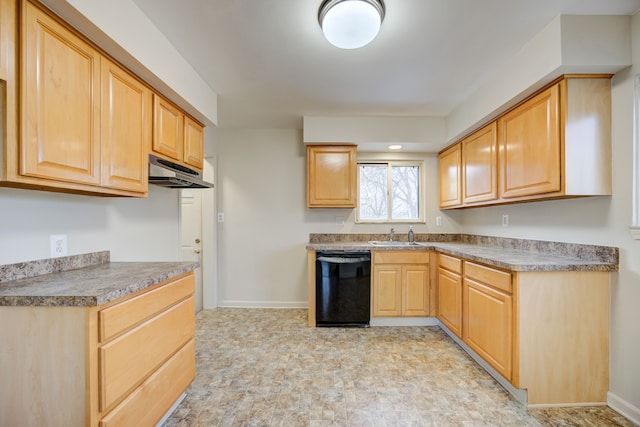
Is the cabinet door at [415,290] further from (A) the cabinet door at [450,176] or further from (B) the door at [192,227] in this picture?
(B) the door at [192,227]

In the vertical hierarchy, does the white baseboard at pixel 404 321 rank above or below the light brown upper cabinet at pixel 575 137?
below

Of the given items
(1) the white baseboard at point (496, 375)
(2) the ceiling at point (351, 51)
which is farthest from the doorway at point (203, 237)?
(1) the white baseboard at point (496, 375)

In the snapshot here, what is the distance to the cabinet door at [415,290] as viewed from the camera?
10.6ft

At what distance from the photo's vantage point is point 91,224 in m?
1.83

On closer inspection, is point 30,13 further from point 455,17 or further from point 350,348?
point 350,348

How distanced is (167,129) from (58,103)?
872 millimetres

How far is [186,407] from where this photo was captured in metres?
1.83

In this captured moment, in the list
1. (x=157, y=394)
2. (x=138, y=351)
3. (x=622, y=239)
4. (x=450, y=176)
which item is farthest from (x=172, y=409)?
(x=450, y=176)

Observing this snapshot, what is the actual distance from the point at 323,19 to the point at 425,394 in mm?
2445

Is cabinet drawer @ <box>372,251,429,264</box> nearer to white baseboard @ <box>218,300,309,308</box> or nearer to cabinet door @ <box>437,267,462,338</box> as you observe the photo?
cabinet door @ <box>437,267,462,338</box>

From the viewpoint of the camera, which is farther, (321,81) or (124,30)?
(321,81)

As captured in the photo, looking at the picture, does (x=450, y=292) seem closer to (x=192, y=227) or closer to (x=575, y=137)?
(x=575, y=137)

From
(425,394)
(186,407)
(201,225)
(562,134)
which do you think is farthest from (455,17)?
(201,225)

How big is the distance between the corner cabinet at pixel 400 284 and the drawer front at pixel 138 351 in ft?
6.70
